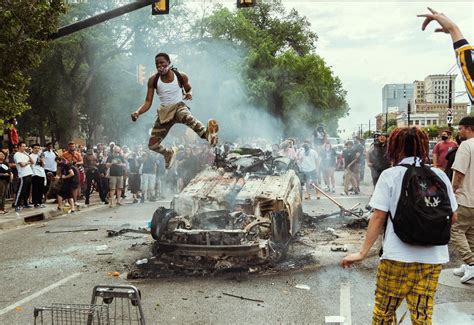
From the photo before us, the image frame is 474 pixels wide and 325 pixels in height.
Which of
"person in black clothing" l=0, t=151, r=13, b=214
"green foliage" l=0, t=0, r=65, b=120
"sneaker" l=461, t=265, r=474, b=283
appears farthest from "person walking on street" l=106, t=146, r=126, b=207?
"sneaker" l=461, t=265, r=474, b=283

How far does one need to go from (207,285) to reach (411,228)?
4.01 m

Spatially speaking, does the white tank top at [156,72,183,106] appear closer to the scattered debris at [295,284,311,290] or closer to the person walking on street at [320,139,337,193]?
the scattered debris at [295,284,311,290]

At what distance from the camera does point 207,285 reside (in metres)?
6.89

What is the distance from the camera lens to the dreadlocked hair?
3.61 metres

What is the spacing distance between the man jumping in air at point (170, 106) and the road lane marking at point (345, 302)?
2494mm

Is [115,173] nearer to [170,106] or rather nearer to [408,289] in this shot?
[170,106]

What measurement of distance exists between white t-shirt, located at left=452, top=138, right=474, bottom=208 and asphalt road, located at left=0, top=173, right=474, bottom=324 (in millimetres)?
1086

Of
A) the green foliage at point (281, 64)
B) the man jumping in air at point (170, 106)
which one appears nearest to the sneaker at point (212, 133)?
the man jumping in air at point (170, 106)

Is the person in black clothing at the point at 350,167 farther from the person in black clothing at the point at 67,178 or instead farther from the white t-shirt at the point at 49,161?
the white t-shirt at the point at 49,161

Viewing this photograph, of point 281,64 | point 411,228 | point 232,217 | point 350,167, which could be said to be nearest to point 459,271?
point 232,217

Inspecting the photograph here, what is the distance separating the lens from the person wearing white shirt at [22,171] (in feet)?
46.3

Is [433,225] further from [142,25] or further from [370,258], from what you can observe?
[142,25]

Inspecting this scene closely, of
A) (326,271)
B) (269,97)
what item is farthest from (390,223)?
(269,97)

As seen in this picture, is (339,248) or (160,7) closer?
(339,248)
